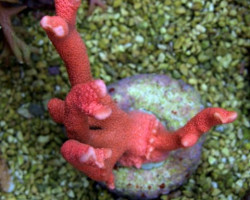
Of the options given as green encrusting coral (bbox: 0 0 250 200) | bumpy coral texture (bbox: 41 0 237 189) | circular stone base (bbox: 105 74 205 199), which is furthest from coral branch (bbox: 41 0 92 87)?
green encrusting coral (bbox: 0 0 250 200)

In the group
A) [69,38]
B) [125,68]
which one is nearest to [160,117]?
[125,68]

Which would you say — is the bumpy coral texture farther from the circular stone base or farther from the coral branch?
the circular stone base

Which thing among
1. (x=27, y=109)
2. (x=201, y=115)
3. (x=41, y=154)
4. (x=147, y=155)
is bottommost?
(x=41, y=154)

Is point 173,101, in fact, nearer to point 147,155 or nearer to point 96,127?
point 147,155

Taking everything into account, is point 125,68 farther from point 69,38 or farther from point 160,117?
point 69,38

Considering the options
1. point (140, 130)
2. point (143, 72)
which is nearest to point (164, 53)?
point (143, 72)

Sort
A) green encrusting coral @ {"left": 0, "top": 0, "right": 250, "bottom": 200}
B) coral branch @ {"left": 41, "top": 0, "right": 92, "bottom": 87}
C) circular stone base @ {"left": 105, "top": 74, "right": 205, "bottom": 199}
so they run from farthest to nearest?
green encrusting coral @ {"left": 0, "top": 0, "right": 250, "bottom": 200} < circular stone base @ {"left": 105, "top": 74, "right": 205, "bottom": 199} < coral branch @ {"left": 41, "top": 0, "right": 92, "bottom": 87}
